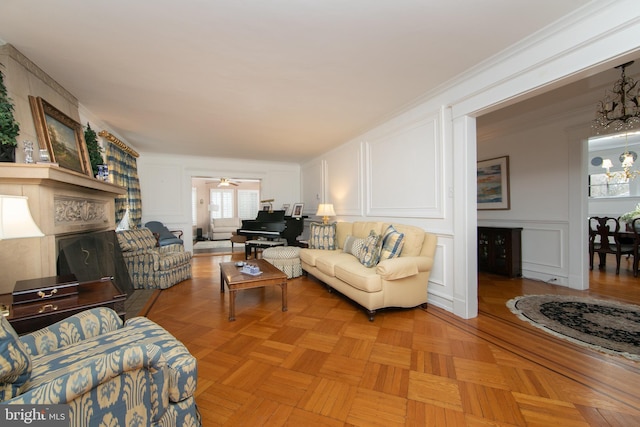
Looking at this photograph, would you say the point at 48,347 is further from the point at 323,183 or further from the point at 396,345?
the point at 323,183

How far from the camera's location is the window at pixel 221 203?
1022 centimetres

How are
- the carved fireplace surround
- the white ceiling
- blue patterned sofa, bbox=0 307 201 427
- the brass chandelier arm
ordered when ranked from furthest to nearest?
the brass chandelier arm → the carved fireplace surround → the white ceiling → blue patterned sofa, bbox=0 307 201 427

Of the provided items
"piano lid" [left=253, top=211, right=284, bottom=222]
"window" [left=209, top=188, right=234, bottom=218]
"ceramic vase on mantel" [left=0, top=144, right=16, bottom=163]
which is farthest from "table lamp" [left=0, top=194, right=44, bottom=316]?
"window" [left=209, top=188, right=234, bottom=218]

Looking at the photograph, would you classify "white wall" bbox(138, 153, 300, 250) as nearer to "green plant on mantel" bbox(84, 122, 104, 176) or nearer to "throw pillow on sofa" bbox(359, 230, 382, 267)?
"green plant on mantel" bbox(84, 122, 104, 176)

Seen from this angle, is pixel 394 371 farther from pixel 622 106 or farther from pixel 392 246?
pixel 622 106

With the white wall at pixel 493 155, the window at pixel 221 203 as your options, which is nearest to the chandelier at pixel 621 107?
the white wall at pixel 493 155

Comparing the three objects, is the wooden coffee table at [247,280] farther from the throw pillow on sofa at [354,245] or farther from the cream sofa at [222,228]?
the cream sofa at [222,228]

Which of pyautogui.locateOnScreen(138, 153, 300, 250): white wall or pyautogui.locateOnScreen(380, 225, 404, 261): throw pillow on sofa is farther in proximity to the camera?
pyautogui.locateOnScreen(138, 153, 300, 250): white wall

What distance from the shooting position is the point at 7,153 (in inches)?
75.9

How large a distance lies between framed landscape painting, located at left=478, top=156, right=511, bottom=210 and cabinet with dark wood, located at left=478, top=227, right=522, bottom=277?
532 mm

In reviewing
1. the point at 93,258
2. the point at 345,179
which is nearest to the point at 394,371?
the point at 93,258

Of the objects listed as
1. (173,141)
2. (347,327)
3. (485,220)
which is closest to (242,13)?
(347,327)

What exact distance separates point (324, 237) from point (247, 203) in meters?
7.00

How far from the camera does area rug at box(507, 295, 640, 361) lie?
2079 millimetres
